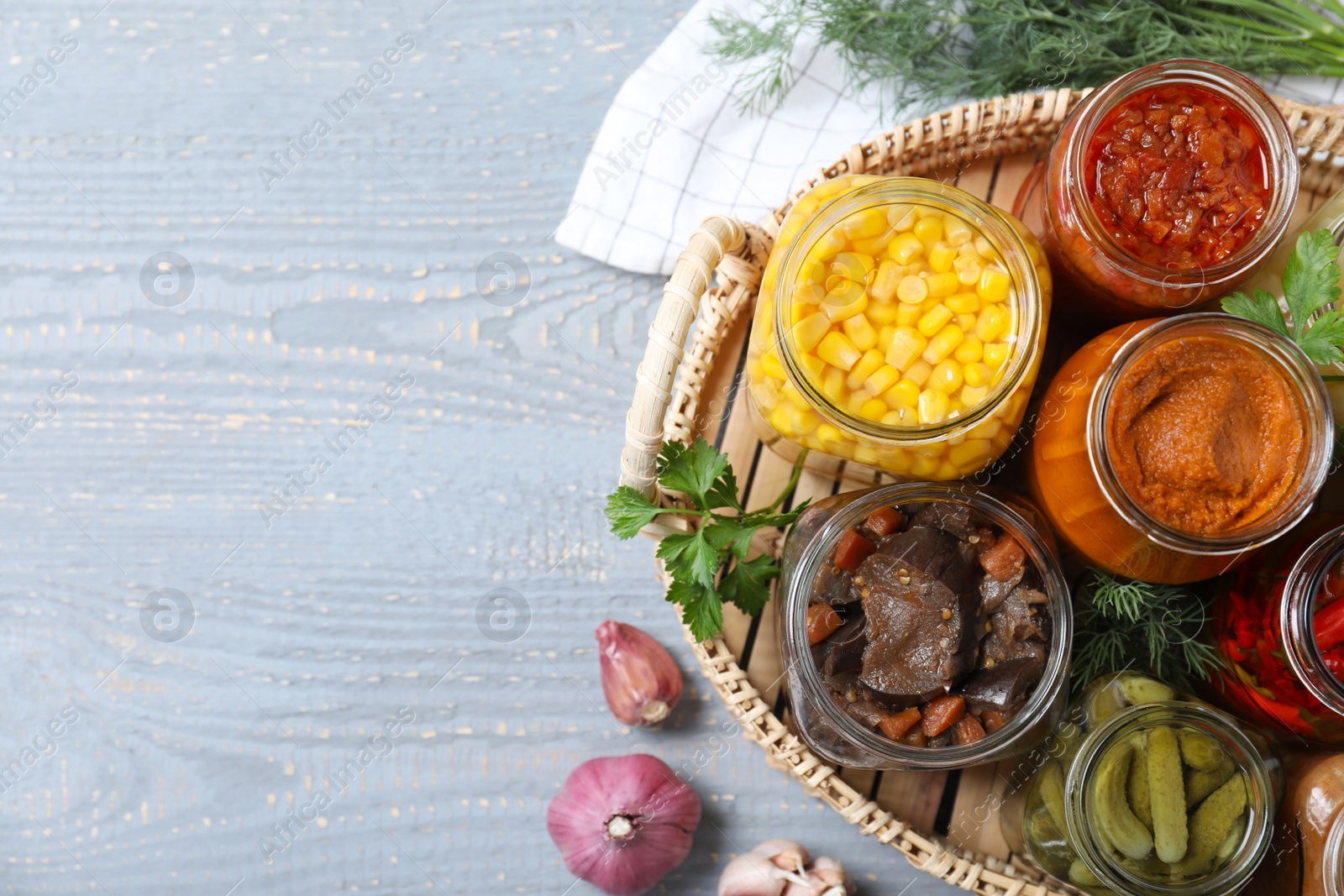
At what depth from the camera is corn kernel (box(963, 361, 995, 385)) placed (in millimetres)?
1191

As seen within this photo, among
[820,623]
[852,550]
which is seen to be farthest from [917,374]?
[820,623]

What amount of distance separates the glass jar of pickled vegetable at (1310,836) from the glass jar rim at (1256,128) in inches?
26.9

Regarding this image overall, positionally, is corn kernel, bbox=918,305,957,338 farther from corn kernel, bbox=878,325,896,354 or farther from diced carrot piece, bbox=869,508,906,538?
diced carrot piece, bbox=869,508,906,538

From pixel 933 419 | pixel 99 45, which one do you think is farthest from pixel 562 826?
pixel 99 45

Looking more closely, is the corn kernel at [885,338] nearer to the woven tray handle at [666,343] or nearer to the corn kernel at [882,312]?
the corn kernel at [882,312]

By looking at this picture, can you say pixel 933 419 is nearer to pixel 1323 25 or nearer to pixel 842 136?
pixel 842 136

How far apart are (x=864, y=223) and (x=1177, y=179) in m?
0.42

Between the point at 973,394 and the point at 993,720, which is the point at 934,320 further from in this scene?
the point at 993,720

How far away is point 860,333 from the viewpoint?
3.93ft

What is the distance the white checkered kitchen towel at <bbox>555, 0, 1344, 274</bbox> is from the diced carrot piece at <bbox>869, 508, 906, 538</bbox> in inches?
31.8

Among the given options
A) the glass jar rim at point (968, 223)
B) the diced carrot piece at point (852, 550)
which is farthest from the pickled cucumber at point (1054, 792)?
the glass jar rim at point (968, 223)

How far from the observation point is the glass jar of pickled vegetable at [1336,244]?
127cm

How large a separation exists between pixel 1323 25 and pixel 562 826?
79.5 inches

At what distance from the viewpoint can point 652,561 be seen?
1863 mm
